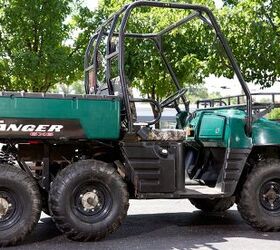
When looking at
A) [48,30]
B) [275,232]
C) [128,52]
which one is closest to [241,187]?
[275,232]

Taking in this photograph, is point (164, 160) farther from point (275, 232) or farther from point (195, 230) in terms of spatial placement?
point (275, 232)

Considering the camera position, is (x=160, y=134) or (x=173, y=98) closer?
(x=160, y=134)

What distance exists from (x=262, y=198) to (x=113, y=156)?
6.36 feet

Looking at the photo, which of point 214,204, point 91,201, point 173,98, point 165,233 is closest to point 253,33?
point 173,98

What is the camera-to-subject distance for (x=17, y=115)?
5.77m

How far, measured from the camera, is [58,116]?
593 centimetres

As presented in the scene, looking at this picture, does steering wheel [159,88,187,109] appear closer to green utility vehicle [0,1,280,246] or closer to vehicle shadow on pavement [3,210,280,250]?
green utility vehicle [0,1,280,246]

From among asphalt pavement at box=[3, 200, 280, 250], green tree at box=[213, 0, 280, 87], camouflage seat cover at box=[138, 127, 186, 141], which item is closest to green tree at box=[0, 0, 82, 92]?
green tree at box=[213, 0, 280, 87]

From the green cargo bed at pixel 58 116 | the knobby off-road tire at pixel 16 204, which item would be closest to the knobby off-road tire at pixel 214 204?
the green cargo bed at pixel 58 116

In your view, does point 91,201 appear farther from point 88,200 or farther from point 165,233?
point 165,233

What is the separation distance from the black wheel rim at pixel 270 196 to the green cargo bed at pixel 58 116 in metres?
2.05

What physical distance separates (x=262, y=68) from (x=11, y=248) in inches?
313

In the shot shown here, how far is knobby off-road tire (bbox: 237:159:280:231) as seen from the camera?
6688mm

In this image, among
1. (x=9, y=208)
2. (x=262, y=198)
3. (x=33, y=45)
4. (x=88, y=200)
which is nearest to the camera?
(x=9, y=208)
